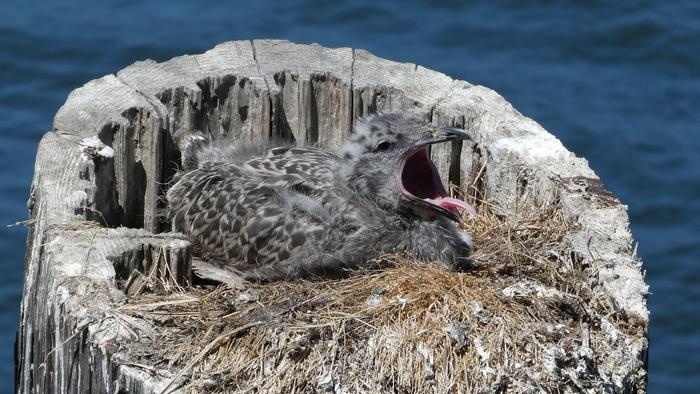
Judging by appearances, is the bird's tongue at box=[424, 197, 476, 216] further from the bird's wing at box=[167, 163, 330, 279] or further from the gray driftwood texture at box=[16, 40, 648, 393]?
the bird's wing at box=[167, 163, 330, 279]

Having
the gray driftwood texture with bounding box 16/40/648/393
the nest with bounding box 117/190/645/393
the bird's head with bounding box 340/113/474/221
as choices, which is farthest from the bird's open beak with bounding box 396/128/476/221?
the nest with bounding box 117/190/645/393

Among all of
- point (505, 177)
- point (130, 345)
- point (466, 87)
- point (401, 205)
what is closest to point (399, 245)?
point (401, 205)

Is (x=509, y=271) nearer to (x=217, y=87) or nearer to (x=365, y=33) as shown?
(x=217, y=87)

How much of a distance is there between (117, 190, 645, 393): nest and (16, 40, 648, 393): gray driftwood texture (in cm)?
13

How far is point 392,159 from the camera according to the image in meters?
6.58

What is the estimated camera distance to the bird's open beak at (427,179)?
21.2ft

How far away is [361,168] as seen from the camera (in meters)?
6.60

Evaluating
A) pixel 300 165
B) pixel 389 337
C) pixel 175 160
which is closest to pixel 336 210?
pixel 300 165

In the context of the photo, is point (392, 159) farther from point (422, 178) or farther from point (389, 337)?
point (389, 337)

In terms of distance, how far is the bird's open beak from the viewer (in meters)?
6.46

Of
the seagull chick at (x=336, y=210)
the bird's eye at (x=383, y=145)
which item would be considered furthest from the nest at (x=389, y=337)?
the bird's eye at (x=383, y=145)

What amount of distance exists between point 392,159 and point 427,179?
30 cm

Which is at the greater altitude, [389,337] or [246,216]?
[246,216]

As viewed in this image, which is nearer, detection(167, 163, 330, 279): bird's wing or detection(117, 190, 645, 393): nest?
detection(117, 190, 645, 393): nest
